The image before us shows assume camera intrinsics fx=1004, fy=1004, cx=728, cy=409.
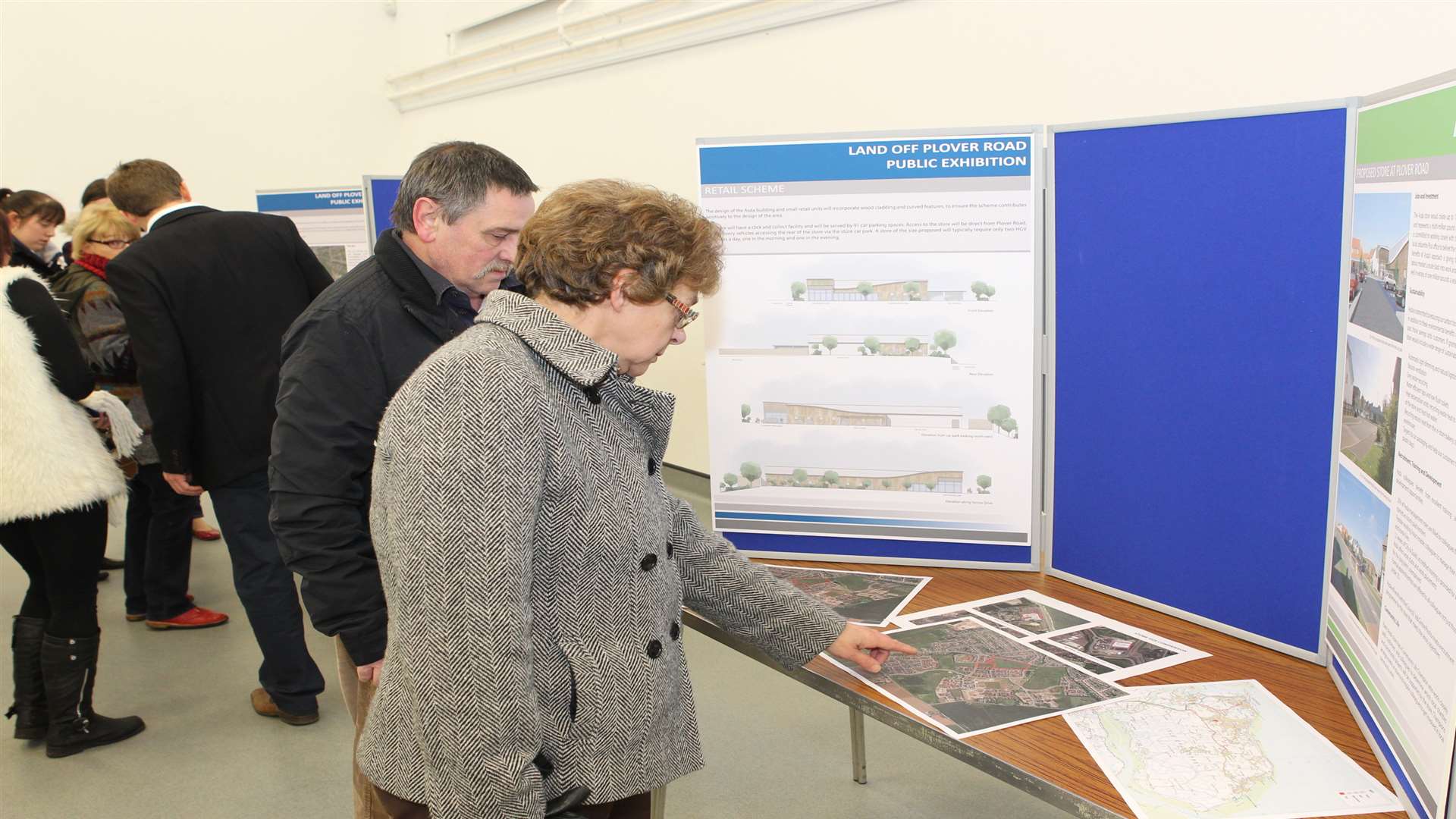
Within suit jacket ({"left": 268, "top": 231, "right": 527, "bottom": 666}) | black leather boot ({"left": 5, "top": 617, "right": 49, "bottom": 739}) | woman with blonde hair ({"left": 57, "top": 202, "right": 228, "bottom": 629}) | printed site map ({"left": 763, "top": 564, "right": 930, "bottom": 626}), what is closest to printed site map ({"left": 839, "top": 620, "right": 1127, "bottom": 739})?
printed site map ({"left": 763, "top": 564, "right": 930, "bottom": 626})

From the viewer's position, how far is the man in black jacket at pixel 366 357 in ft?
5.68

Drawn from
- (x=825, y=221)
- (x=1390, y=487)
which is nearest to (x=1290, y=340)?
(x=1390, y=487)

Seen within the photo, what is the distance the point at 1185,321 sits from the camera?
1749 millimetres

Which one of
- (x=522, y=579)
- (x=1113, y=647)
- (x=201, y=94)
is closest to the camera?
(x=522, y=579)

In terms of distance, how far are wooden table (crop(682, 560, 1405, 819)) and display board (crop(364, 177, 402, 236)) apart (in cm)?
280

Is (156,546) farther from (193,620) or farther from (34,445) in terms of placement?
(34,445)

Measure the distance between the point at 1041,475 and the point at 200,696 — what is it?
116 inches

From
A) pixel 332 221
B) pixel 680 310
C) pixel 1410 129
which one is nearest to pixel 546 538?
pixel 680 310

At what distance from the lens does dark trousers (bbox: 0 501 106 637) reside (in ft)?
9.02

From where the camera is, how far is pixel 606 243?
121 centimetres

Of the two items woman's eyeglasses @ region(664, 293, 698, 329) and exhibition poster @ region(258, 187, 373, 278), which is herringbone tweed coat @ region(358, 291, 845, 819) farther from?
exhibition poster @ region(258, 187, 373, 278)

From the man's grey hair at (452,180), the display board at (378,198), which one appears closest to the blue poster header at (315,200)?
the display board at (378,198)

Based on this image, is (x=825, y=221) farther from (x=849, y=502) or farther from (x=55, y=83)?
(x=55, y=83)

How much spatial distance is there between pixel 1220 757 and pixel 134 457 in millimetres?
3764
